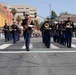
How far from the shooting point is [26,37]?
15.6m

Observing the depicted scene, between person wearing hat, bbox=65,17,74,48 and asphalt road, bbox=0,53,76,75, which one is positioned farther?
person wearing hat, bbox=65,17,74,48

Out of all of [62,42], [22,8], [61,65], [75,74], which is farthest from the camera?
[22,8]

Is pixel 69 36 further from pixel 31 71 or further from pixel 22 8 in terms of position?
pixel 22 8

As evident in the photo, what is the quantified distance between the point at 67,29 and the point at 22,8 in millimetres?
175733

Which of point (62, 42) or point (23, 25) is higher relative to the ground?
point (23, 25)

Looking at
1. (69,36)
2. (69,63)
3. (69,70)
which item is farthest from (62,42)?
(69,70)

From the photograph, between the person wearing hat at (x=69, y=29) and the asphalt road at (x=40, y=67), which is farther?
the person wearing hat at (x=69, y=29)

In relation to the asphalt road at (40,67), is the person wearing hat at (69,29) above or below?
above

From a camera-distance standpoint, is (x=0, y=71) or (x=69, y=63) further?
(x=69, y=63)

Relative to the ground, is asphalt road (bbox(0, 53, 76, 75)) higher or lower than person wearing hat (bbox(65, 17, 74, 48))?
lower

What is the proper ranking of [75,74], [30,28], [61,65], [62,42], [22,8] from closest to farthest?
[75,74]
[61,65]
[30,28]
[62,42]
[22,8]

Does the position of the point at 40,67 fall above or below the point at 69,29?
below

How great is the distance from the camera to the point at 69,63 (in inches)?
421

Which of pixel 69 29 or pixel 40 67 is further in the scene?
pixel 69 29
